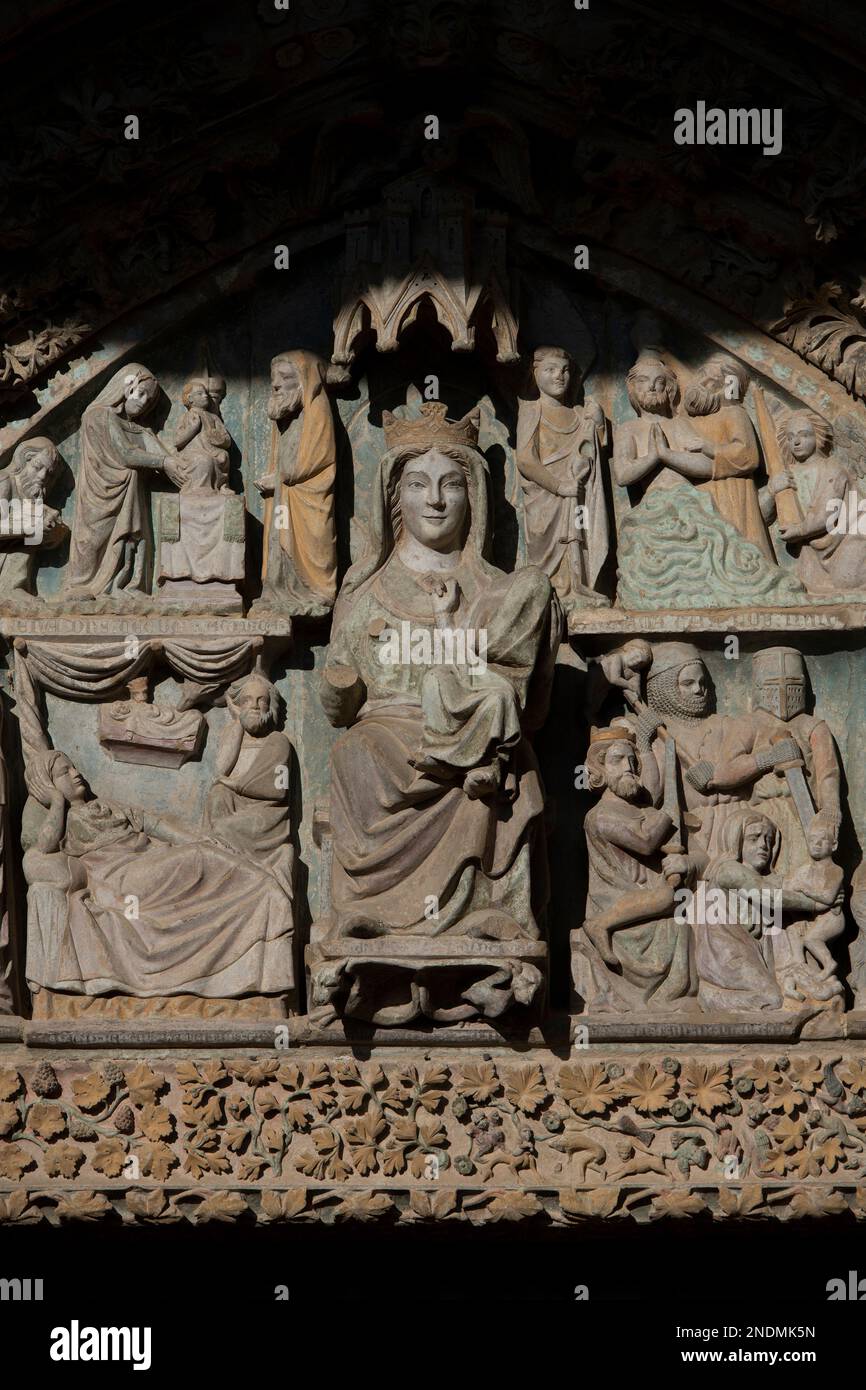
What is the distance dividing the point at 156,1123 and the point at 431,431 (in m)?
2.76

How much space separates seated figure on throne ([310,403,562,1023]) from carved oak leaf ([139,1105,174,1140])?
2.37ft

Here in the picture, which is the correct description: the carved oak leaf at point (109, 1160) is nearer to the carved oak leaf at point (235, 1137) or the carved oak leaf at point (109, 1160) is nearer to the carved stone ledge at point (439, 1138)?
the carved stone ledge at point (439, 1138)

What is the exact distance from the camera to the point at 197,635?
1054cm

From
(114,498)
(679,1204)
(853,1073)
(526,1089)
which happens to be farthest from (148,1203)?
(114,498)

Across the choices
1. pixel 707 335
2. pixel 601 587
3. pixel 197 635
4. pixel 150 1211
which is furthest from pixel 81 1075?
pixel 707 335

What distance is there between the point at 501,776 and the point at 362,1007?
961mm

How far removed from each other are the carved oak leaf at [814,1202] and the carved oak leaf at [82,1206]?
2.40m

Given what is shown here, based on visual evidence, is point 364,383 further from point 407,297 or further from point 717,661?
point 717,661

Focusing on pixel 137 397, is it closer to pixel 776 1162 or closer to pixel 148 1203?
pixel 148 1203

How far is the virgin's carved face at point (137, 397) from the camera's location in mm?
10836

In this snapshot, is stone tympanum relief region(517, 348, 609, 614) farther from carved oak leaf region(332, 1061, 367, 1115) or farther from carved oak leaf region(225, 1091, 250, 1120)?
carved oak leaf region(225, 1091, 250, 1120)

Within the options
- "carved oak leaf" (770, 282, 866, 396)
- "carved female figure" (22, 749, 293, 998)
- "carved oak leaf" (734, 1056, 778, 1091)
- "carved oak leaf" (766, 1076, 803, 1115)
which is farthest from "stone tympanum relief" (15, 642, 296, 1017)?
"carved oak leaf" (770, 282, 866, 396)

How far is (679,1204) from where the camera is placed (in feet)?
32.6

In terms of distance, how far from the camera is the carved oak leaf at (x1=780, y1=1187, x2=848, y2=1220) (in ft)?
32.6
